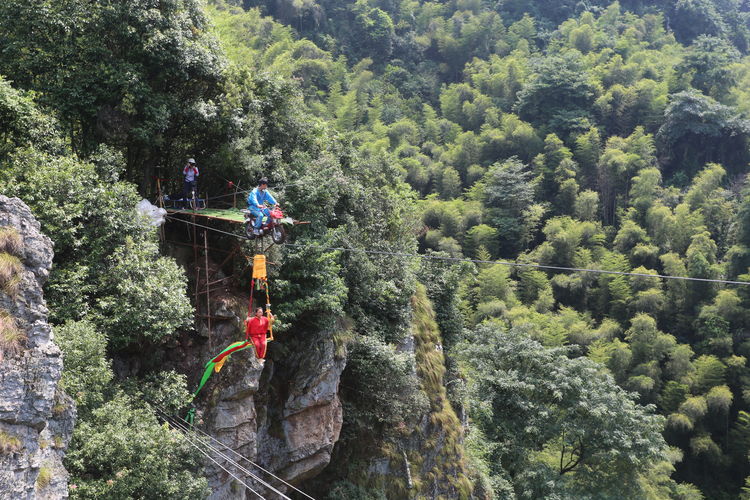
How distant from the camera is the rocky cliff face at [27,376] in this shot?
21.9ft

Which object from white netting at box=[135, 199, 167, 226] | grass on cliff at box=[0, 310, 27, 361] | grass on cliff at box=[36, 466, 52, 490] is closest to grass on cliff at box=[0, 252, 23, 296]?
grass on cliff at box=[0, 310, 27, 361]

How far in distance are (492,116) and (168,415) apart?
52.0m

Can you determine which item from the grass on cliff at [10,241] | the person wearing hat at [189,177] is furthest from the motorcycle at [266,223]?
the grass on cliff at [10,241]

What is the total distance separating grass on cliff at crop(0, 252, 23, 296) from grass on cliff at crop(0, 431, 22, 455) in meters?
1.64

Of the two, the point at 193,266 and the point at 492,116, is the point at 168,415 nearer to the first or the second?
the point at 193,266

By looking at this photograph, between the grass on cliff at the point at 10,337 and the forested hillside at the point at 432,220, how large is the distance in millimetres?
1395

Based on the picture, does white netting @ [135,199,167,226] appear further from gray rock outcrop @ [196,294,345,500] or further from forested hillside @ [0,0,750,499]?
gray rock outcrop @ [196,294,345,500]

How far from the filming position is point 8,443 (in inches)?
257

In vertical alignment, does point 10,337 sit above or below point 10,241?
below

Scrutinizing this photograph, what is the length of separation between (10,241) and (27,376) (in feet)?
5.70

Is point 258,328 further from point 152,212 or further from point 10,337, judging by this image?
point 152,212

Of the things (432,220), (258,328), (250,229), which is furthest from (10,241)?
(432,220)

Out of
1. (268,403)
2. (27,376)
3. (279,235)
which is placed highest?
(279,235)

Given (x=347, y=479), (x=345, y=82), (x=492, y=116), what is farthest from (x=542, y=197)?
(x=347, y=479)
